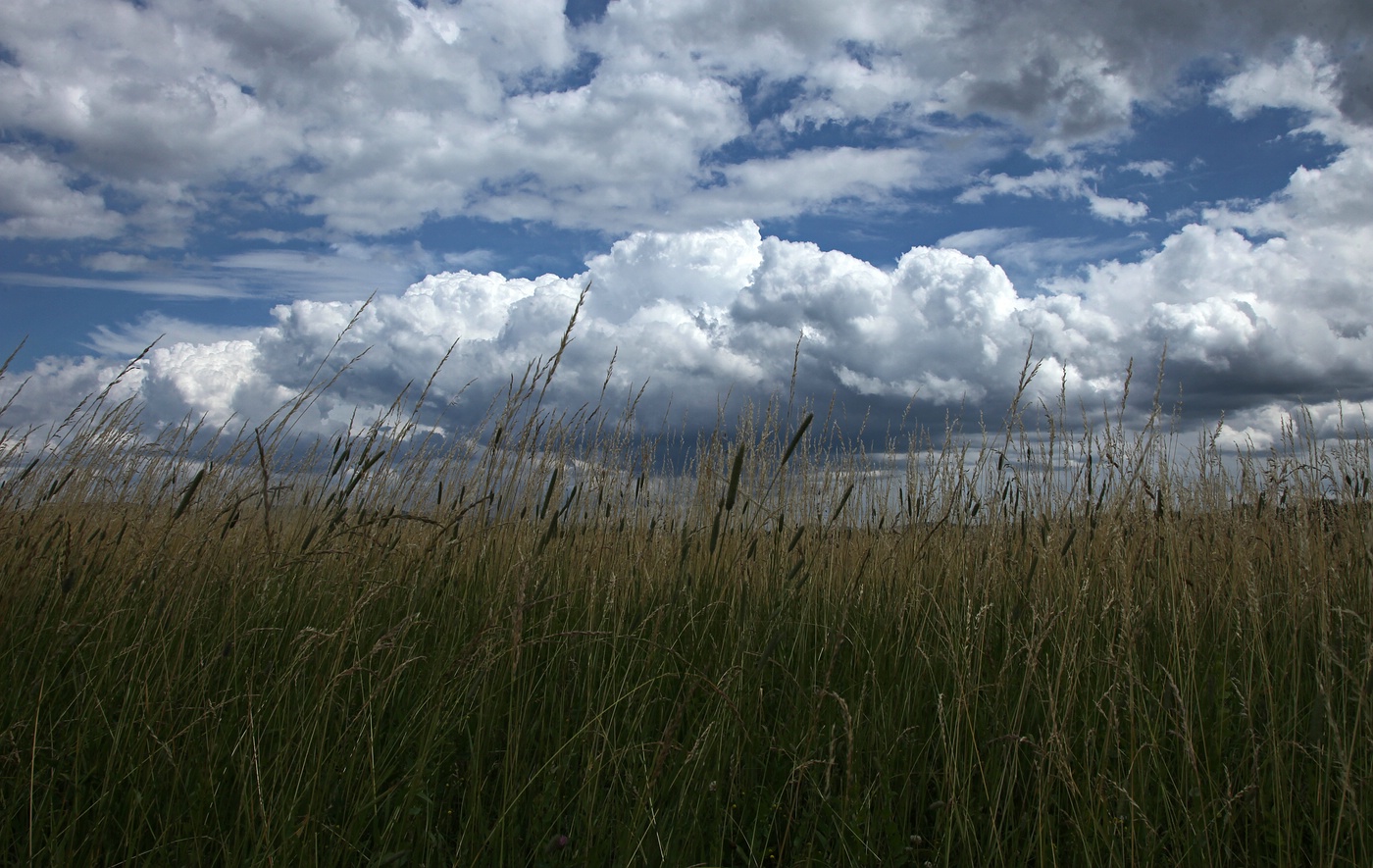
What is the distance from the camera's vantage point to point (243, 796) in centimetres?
139

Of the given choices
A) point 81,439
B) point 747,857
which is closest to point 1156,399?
point 747,857

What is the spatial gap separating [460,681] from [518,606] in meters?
0.72

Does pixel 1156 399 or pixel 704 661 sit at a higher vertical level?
pixel 1156 399

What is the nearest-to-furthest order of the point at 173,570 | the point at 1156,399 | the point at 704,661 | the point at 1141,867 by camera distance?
the point at 1141,867
the point at 173,570
the point at 704,661
the point at 1156,399

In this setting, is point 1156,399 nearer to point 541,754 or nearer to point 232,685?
point 541,754

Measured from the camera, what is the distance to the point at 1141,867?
1524 mm

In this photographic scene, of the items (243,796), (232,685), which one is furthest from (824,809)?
(232,685)

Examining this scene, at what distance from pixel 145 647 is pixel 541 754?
1250mm

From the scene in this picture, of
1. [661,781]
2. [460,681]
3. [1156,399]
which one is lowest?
[661,781]

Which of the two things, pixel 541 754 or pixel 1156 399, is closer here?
pixel 541 754

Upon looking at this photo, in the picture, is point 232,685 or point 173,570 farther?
point 173,570

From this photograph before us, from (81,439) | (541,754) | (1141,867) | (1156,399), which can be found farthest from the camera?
(81,439)

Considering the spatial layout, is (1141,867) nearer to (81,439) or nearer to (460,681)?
(460,681)

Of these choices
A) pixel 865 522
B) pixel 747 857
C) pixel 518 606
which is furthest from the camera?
pixel 865 522
